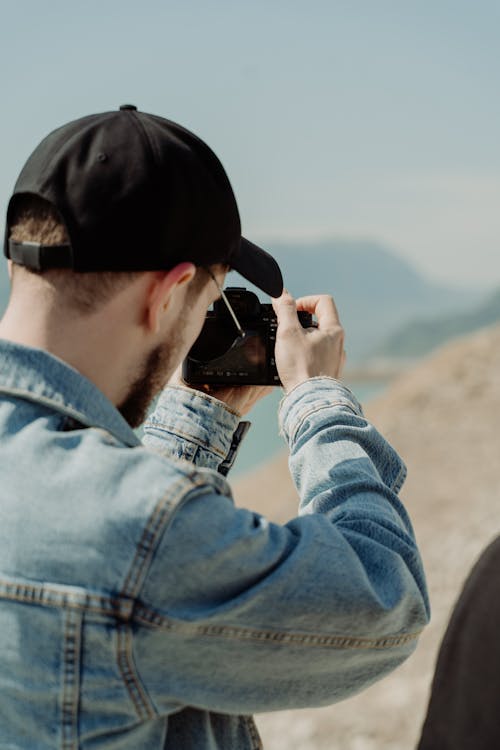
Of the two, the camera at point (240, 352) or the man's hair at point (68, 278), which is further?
the camera at point (240, 352)

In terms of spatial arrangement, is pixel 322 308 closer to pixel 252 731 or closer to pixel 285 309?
pixel 285 309

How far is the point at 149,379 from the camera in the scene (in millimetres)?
1419

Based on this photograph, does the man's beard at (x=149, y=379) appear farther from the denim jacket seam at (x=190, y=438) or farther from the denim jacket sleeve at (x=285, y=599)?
the denim jacket seam at (x=190, y=438)

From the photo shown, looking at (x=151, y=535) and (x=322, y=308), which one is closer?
(x=151, y=535)

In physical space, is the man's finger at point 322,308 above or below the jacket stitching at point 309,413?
above

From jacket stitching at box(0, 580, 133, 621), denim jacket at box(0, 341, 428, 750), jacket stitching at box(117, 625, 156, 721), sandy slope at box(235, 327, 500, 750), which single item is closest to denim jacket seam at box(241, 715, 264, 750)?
denim jacket at box(0, 341, 428, 750)

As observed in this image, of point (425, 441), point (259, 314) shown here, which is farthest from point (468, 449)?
point (259, 314)

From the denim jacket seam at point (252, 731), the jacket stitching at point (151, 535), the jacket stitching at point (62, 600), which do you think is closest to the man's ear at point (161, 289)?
the jacket stitching at point (151, 535)

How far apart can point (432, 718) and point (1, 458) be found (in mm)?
609

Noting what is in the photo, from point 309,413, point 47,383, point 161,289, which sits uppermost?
point 161,289

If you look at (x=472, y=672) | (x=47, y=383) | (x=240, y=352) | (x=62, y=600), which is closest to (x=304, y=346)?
(x=240, y=352)

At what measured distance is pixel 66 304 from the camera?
1330 millimetres

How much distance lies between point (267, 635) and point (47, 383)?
1.43 ft

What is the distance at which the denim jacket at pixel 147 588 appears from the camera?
47.7 inches
